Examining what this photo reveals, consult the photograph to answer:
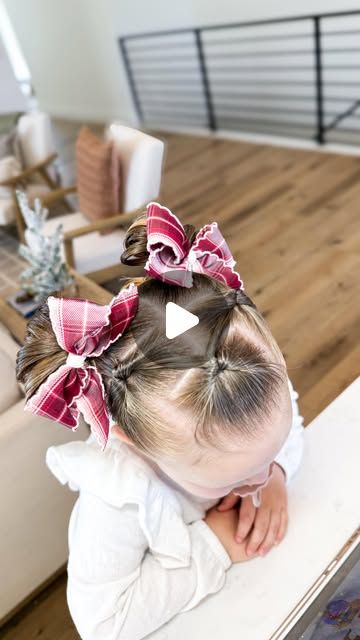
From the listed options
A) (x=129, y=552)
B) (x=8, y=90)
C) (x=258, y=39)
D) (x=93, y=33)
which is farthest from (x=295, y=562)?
(x=93, y=33)

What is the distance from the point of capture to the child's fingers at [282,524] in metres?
0.84

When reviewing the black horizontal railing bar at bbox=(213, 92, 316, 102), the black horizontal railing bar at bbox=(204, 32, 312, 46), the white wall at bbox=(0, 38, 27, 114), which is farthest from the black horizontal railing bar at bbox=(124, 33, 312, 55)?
the white wall at bbox=(0, 38, 27, 114)

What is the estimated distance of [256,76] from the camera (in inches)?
170

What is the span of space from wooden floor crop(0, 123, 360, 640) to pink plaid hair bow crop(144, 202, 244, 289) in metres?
1.14

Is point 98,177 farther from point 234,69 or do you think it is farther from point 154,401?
point 234,69

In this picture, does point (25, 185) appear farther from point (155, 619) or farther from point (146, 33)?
point (155, 619)

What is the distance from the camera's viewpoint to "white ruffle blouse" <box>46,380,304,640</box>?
2.37 feet

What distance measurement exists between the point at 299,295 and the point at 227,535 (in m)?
1.61

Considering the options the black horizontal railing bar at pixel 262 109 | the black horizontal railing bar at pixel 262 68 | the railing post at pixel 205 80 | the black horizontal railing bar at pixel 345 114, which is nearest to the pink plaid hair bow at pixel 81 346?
the black horizontal railing bar at pixel 345 114

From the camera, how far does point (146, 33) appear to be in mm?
4895

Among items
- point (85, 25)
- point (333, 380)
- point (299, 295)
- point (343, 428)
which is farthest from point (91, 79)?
point (343, 428)

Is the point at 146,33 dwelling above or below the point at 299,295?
above

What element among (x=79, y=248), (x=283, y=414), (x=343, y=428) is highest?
(x=283, y=414)

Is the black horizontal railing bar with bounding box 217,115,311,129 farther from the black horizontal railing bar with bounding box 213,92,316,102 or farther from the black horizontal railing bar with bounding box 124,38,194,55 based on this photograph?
the black horizontal railing bar with bounding box 124,38,194,55
